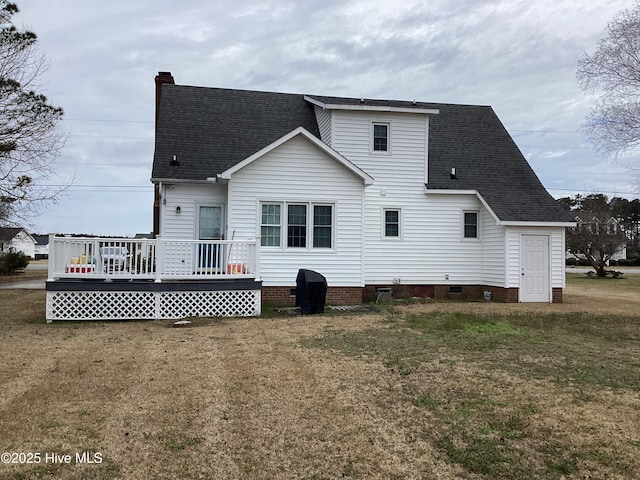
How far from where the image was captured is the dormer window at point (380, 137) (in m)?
16.8

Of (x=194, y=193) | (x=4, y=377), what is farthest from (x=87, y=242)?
(x=4, y=377)

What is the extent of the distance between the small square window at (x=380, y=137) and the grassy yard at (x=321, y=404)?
8.22 metres

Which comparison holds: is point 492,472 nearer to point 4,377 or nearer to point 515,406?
point 515,406

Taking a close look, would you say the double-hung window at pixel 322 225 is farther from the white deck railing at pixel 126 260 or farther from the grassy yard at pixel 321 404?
the grassy yard at pixel 321 404

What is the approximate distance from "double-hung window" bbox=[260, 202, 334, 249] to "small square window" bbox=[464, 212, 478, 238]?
5.20 m

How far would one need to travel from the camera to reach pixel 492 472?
162 inches

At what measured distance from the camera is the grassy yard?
425 centimetres

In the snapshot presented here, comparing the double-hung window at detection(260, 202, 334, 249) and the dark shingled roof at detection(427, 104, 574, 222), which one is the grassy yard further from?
the dark shingled roof at detection(427, 104, 574, 222)

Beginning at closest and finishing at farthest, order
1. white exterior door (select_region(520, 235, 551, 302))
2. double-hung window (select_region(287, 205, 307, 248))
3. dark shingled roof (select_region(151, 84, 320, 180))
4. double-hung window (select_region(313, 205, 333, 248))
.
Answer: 1. double-hung window (select_region(287, 205, 307, 248))
2. double-hung window (select_region(313, 205, 333, 248))
3. dark shingled roof (select_region(151, 84, 320, 180))
4. white exterior door (select_region(520, 235, 551, 302))

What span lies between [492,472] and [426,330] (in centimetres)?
659

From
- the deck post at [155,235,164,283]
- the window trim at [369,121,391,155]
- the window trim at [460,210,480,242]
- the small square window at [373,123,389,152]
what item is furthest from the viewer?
the window trim at [460,210,480,242]

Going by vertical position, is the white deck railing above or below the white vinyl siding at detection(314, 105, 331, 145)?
below

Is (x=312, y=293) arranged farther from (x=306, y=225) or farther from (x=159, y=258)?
(x=159, y=258)

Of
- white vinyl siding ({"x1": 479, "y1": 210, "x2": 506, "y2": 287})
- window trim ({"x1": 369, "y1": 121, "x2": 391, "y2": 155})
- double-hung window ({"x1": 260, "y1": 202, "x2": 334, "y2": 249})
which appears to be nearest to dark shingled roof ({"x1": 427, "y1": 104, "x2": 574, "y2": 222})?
white vinyl siding ({"x1": 479, "y1": 210, "x2": 506, "y2": 287})
